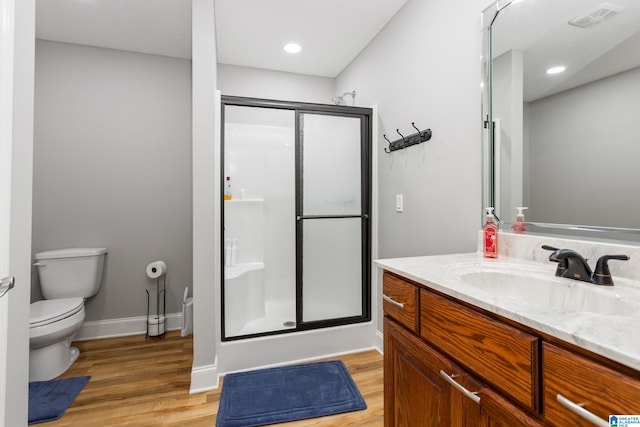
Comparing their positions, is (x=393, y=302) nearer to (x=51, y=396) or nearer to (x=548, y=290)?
(x=548, y=290)

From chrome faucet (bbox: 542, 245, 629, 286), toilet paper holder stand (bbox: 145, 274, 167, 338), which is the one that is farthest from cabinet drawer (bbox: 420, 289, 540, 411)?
toilet paper holder stand (bbox: 145, 274, 167, 338)

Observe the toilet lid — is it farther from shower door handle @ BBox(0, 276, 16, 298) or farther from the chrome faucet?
the chrome faucet

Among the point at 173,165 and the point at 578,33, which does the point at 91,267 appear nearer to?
the point at 173,165

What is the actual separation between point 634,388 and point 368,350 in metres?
2.06

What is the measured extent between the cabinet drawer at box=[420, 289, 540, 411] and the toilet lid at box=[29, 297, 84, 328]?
7.47 ft

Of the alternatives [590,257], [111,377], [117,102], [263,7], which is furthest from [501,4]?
[111,377]

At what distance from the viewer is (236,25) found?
2.26 metres

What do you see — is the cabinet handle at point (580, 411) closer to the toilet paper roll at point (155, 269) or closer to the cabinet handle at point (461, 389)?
the cabinet handle at point (461, 389)

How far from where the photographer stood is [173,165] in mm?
2787

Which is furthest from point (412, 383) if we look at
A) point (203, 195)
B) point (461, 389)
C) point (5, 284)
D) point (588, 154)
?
point (203, 195)

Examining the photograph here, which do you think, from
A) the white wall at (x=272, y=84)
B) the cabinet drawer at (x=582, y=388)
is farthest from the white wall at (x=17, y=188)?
the white wall at (x=272, y=84)

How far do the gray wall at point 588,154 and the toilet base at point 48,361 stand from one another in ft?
9.66

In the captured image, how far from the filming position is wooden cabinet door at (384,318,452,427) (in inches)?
35.8

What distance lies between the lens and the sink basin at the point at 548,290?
81 centimetres
